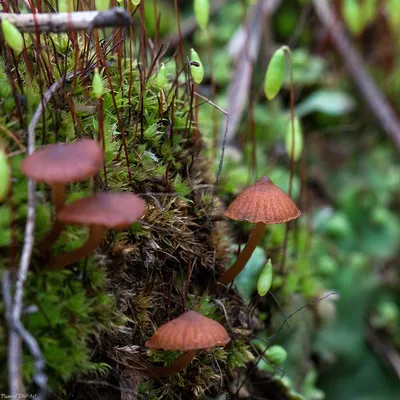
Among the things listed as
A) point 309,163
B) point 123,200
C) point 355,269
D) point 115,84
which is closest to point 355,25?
point 309,163

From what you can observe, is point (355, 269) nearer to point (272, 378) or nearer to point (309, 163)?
point (309, 163)

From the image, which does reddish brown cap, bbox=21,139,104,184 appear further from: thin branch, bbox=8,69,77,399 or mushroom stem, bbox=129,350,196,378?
mushroom stem, bbox=129,350,196,378

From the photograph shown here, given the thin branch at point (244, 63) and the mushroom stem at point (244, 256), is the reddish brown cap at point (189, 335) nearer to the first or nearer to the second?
the mushroom stem at point (244, 256)

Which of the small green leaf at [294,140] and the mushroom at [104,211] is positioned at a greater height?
the mushroom at [104,211]

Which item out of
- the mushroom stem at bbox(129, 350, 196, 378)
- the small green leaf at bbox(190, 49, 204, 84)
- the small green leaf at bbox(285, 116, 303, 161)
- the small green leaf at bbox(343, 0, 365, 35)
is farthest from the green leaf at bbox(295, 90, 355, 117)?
the mushroom stem at bbox(129, 350, 196, 378)

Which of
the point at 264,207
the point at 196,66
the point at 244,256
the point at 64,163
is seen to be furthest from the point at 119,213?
the point at 196,66

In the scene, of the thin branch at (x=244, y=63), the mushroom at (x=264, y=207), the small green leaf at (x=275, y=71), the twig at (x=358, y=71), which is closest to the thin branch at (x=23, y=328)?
the mushroom at (x=264, y=207)

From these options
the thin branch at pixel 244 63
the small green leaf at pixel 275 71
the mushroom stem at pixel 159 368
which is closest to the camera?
the mushroom stem at pixel 159 368

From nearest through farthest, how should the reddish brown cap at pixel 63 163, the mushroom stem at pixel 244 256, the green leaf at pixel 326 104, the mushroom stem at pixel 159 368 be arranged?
1. the reddish brown cap at pixel 63 163
2. the mushroom stem at pixel 159 368
3. the mushroom stem at pixel 244 256
4. the green leaf at pixel 326 104
